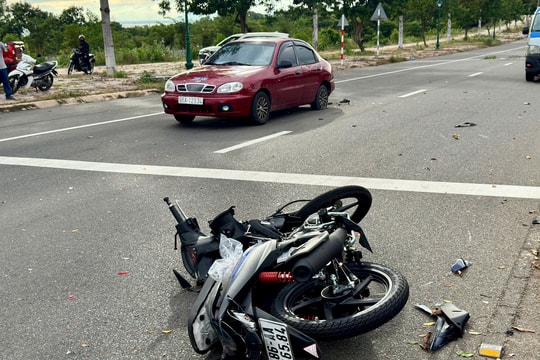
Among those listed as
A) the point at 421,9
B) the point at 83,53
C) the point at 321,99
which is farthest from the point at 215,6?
the point at 421,9

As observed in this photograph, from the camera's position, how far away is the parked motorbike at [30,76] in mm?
16859

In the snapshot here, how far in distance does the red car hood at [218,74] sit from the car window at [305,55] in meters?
1.43

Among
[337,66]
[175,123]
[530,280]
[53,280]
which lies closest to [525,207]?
[530,280]

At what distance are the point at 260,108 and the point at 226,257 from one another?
26.8 ft

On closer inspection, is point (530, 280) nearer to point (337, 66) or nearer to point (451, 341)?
point (451, 341)

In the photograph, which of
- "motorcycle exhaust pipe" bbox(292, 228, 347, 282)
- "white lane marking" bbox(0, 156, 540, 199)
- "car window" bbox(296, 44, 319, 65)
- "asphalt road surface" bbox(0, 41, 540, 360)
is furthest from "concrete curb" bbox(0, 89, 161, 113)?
"motorcycle exhaust pipe" bbox(292, 228, 347, 282)

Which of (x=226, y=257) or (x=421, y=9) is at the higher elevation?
(x=421, y=9)

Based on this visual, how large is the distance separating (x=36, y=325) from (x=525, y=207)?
4450 mm

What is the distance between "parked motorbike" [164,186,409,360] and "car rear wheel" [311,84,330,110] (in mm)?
9721

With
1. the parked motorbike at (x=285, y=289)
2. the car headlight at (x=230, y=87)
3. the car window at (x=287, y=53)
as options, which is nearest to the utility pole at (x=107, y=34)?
the car window at (x=287, y=53)

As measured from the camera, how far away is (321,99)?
44.2ft

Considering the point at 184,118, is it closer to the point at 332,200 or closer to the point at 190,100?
the point at 190,100

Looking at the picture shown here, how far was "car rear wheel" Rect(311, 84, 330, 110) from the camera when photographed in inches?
525

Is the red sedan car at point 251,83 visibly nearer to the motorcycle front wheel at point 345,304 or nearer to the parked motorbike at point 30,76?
the parked motorbike at point 30,76
